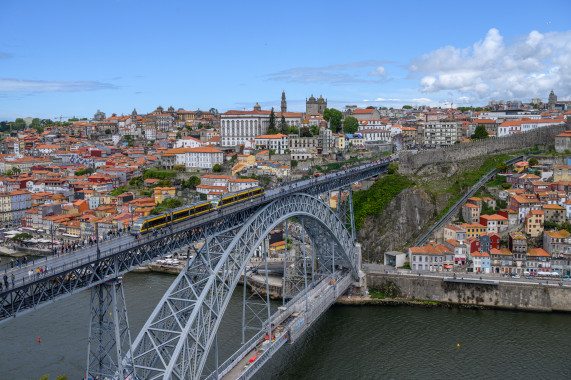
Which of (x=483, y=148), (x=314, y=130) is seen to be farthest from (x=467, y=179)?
(x=314, y=130)

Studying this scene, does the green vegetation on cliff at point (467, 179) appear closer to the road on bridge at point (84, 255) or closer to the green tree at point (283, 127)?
the road on bridge at point (84, 255)

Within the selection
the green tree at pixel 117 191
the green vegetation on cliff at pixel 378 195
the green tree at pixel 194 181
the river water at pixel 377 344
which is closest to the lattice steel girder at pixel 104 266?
the river water at pixel 377 344

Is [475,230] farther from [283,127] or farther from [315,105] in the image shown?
[315,105]

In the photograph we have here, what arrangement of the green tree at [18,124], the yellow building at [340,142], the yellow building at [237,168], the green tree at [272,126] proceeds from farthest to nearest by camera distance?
the green tree at [18,124] < the green tree at [272,126] < the yellow building at [340,142] < the yellow building at [237,168]

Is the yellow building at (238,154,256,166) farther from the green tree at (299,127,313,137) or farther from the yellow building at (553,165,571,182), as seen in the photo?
the yellow building at (553,165,571,182)

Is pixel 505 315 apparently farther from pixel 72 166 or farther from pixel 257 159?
pixel 72 166

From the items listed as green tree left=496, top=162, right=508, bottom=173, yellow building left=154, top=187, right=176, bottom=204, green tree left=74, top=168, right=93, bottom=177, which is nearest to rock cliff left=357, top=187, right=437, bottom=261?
Result: green tree left=496, top=162, right=508, bottom=173
